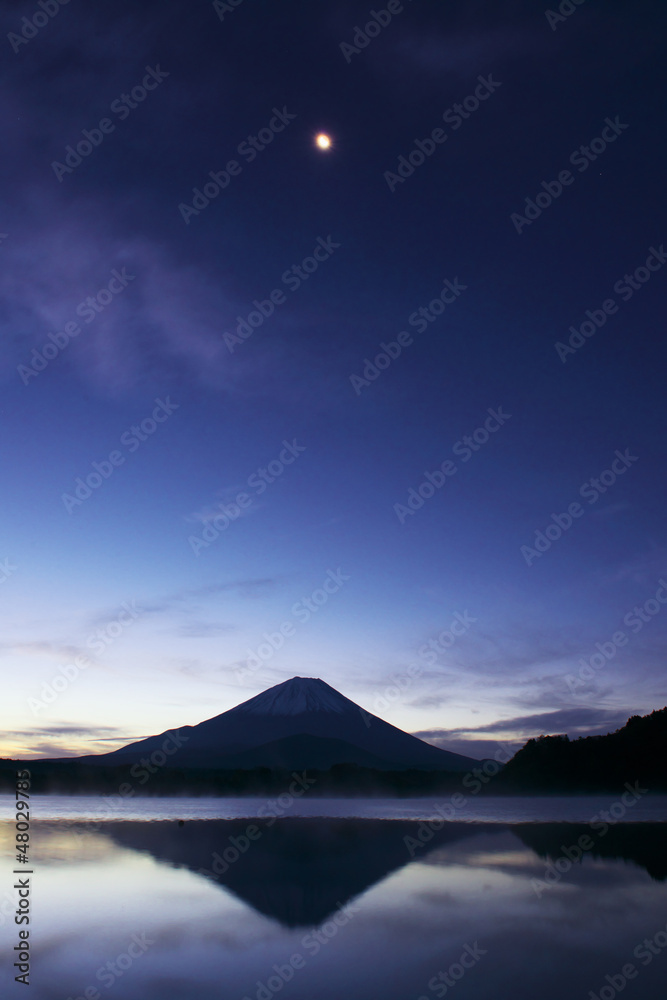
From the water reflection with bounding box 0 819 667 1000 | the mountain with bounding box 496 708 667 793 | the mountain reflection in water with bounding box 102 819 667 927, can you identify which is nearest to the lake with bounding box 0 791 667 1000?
the water reflection with bounding box 0 819 667 1000

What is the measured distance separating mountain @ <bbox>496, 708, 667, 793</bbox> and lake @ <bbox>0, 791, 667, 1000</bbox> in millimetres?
103624

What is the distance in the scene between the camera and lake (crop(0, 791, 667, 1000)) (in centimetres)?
1355

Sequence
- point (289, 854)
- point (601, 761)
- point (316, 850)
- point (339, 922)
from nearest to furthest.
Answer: point (339, 922) < point (289, 854) < point (316, 850) < point (601, 761)

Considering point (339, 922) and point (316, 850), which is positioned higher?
point (339, 922)

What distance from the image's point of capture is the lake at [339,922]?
1355cm

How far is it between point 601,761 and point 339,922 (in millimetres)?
129163

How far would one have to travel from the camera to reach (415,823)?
5384 cm

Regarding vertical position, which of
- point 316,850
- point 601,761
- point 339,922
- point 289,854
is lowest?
point 601,761

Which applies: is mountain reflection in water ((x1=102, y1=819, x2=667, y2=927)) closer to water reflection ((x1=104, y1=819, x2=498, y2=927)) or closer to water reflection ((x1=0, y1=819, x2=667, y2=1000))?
water reflection ((x1=104, y1=819, x2=498, y2=927))

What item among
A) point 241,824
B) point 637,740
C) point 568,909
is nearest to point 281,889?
point 568,909

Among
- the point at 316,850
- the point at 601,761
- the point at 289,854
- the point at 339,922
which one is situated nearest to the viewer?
the point at 339,922

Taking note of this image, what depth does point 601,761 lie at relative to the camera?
5217 inches

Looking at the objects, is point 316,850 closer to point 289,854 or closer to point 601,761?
point 289,854

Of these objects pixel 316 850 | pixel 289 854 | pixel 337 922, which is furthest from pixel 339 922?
pixel 316 850
